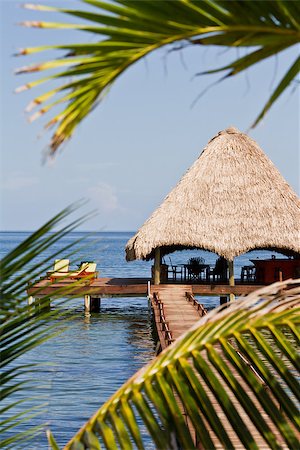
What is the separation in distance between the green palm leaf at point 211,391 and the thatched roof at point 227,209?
16.6 m

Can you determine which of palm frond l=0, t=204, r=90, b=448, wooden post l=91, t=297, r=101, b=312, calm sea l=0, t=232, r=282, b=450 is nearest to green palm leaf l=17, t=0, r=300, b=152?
palm frond l=0, t=204, r=90, b=448

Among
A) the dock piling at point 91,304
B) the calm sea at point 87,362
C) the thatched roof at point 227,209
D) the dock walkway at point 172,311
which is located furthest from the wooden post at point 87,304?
the dock walkway at point 172,311

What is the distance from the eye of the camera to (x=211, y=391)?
5.71ft

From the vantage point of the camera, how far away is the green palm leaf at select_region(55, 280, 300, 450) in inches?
64.9

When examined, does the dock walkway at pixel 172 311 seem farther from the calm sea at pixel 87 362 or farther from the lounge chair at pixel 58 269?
the lounge chair at pixel 58 269

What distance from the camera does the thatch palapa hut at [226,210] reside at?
Result: 18.7m

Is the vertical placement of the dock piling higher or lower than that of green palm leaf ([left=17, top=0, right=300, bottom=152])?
lower

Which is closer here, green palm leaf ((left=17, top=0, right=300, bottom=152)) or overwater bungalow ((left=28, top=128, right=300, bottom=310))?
green palm leaf ((left=17, top=0, right=300, bottom=152))

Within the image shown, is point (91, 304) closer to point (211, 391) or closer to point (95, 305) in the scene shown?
point (95, 305)

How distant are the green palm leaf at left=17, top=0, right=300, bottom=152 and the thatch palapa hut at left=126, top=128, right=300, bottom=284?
1702 cm

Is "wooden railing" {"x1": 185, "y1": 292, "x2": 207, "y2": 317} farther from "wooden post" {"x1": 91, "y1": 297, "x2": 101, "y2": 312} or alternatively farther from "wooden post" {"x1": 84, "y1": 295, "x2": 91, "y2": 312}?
"wooden post" {"x1": 91, "y1": 297, "x2": 101, "y2": 312}

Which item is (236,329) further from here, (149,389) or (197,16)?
(197,16)

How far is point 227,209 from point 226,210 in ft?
0.13

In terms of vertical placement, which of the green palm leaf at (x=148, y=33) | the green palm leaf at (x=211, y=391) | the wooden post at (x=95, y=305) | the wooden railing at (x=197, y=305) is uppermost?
the green palm leaf at (x=148, y=33)
